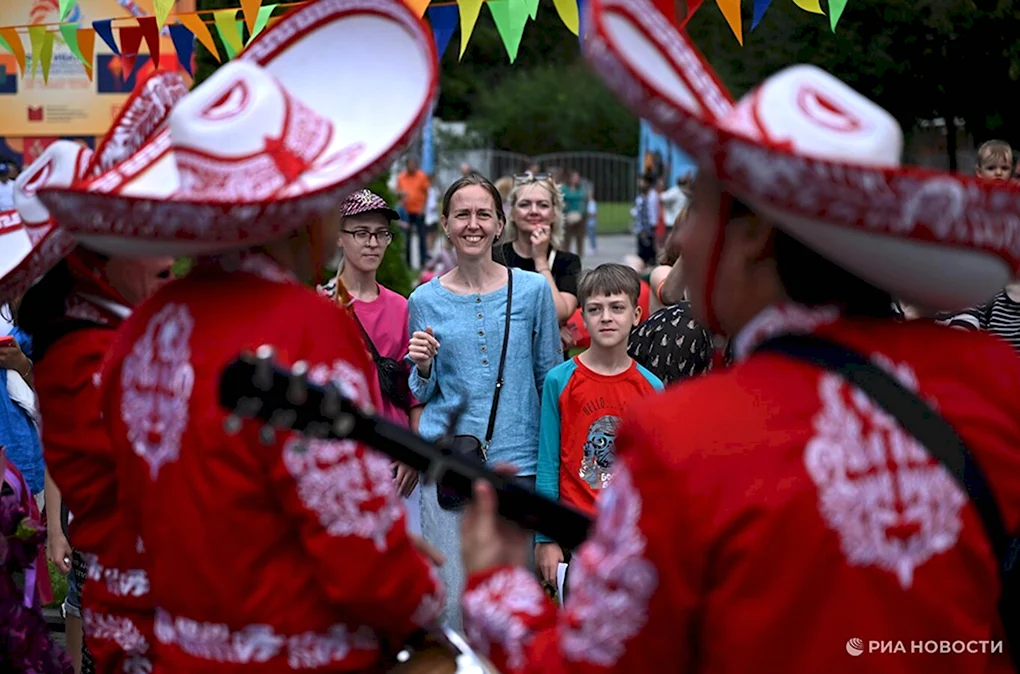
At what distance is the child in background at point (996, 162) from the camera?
696cm

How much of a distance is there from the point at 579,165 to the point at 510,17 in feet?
89.3

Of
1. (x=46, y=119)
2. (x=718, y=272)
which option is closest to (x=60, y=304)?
(x=718, y=272)

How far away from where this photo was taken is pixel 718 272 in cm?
205

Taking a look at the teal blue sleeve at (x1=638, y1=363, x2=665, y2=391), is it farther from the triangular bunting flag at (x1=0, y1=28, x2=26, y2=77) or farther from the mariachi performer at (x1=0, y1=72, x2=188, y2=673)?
the triangular bunting flag at (x1=0, y1=28, x2=26, y2=77)

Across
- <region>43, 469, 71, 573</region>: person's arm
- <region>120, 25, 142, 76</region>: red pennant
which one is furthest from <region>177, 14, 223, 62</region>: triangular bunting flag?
<region>43, 469, 71, 573</region>: person's arm

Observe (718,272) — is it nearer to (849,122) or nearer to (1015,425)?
(849,122)

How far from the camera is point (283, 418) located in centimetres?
199

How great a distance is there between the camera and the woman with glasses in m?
5.31

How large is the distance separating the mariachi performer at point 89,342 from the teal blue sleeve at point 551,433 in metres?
2.26

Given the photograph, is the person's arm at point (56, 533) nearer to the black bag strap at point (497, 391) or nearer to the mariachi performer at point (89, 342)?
the black bag strap at point (497, 391)

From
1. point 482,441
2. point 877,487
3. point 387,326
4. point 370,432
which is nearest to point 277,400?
point 370,432

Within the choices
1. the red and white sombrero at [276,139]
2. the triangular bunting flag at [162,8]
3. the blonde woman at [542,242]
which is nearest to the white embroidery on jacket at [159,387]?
the red and white sombrero at [276,139]

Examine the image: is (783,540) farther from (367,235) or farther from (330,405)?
(367,235)

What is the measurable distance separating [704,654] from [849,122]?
2.47ft
